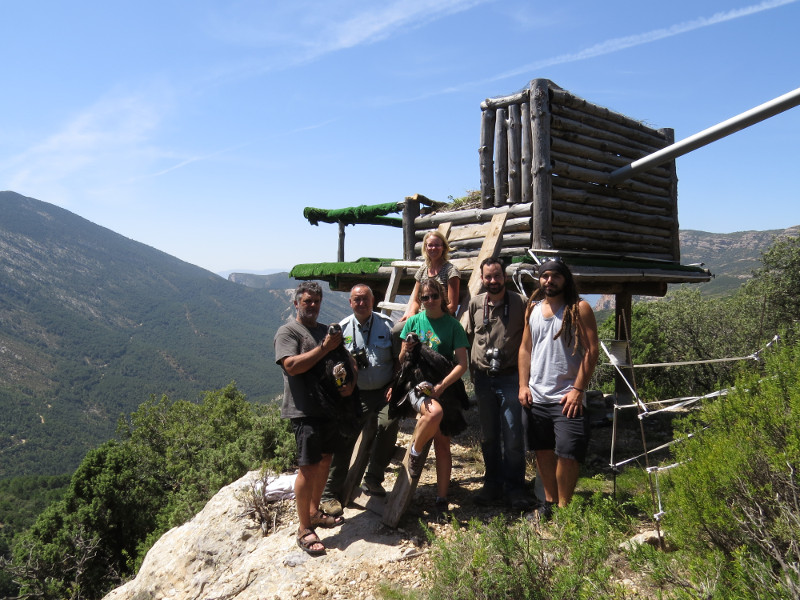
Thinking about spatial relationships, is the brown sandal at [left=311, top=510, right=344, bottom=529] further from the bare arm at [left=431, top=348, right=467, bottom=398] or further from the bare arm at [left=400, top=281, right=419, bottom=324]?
the bare arm at [left=400, top=281, right=419, bottom=324]

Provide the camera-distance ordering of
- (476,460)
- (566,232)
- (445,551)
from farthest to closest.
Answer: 1. (566,232)
2. (476,460)
3. (445,551)

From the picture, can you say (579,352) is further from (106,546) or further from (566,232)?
(106,546)

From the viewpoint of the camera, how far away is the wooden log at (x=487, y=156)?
24.2 feet

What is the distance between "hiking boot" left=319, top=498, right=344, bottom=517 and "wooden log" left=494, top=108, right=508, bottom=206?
14.8 feet

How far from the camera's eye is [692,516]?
2863 millimetres

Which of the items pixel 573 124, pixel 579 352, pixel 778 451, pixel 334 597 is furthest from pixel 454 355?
pixel 573 124

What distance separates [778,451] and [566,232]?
4858 millimetres

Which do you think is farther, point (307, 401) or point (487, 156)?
point (487, 156)

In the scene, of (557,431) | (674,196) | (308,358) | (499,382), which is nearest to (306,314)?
(308,358)

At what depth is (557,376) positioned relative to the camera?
382 cm

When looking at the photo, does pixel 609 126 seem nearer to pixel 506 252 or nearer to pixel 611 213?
pixel 611 213

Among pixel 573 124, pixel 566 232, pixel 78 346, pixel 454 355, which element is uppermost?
pixel 573 124

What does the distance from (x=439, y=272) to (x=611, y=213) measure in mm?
4532

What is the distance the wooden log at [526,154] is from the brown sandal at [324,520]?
4584mm
